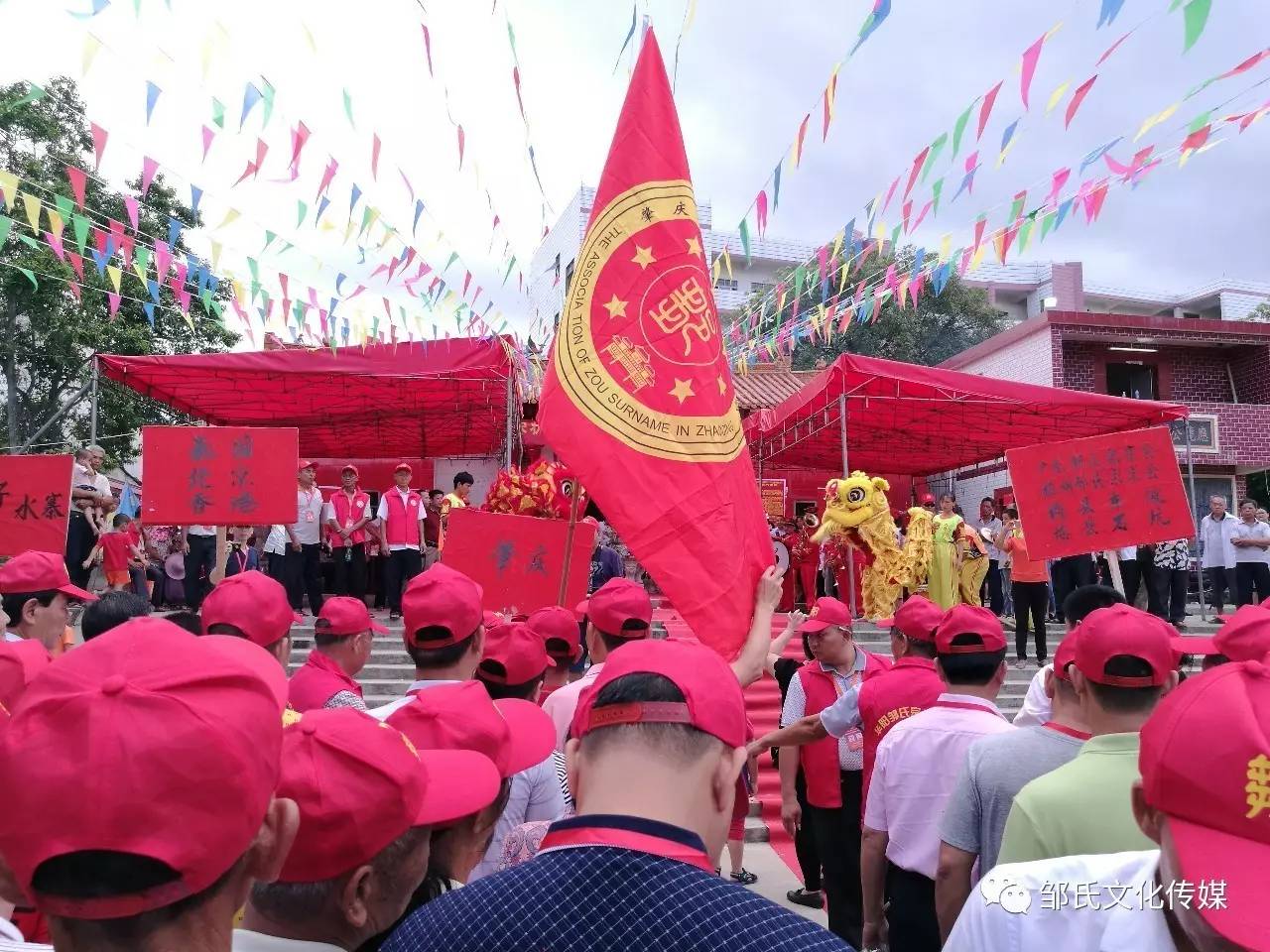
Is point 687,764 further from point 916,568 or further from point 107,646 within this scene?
point 916,568

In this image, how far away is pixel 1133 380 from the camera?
1834cm

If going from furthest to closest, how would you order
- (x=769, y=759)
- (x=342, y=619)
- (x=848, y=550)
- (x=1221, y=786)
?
(x=848, y=550), (x=769, y=759), (x=342, y=619), (x=1221, y=786)

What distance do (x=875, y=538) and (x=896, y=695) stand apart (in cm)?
678

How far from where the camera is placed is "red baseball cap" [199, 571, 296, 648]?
3184 millimetres

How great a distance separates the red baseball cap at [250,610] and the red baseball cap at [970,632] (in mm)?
2162

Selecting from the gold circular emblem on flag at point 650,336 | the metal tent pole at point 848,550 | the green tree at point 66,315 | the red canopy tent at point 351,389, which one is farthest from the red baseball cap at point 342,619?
the green tree at point 66,315

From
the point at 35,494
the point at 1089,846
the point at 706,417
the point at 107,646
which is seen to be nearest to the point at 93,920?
the point at 107,646

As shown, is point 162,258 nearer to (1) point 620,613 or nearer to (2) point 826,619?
(1) point 620,613

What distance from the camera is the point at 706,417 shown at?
3.51 m

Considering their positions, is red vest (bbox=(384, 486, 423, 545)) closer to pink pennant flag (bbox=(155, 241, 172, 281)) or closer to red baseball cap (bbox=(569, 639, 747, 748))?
pink pennant flag (bbox=(155, 241, 172, 281))

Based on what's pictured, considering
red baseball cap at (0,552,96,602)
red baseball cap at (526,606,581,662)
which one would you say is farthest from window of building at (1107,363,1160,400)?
red baseball cap at (0,552,96,602)

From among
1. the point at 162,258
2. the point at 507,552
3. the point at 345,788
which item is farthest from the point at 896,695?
the point at 162,258

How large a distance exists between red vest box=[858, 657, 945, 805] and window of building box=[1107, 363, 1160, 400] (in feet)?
54.5

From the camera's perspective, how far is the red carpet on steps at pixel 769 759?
636 centimetres
